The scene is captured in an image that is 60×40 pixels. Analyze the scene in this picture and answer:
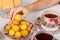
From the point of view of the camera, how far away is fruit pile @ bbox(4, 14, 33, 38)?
30.8 inches

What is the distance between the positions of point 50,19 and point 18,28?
16cm

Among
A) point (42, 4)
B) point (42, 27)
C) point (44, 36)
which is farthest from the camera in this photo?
point (42, 4)

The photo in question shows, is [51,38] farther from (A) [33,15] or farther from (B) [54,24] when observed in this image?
(A) [33,15]

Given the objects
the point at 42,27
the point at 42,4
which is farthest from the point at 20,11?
the point at 42,4

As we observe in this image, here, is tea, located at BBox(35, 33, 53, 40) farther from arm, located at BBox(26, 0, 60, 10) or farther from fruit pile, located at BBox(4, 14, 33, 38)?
arm, located at BBox(26, 0, 60, 10)

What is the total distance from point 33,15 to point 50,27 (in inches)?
6.0

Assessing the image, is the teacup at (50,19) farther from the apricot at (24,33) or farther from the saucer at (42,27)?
the apricot at (24,33)

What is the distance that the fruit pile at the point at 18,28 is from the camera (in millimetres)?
781

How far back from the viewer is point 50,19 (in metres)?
0.84

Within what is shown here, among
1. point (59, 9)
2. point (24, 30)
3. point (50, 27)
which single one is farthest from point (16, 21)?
point (59, 9)

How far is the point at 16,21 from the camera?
0.82 meters

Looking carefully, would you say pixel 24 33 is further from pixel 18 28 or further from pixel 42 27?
pixel 42 27

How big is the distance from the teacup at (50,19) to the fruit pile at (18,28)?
0.28 feet

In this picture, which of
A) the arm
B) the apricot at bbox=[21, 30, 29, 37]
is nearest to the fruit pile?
the apricot at bbox=[21, 30, 29, 37]
